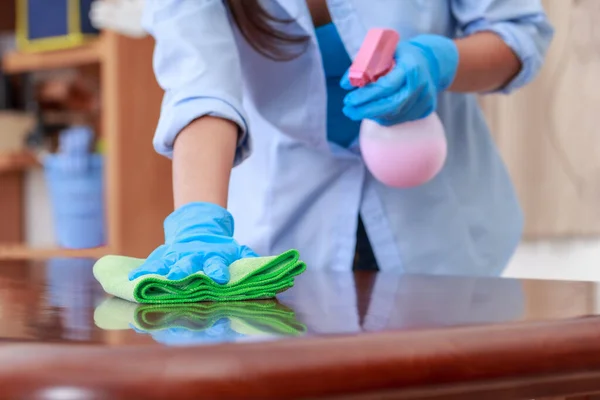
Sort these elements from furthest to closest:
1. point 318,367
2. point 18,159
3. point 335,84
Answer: point 18,159, point 335,84, point 318,367

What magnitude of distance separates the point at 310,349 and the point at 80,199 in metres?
2.06

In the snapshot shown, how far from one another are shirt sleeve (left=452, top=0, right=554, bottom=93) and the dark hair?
259mm

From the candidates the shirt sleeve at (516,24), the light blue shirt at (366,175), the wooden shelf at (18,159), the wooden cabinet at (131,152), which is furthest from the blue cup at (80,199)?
the shirt sleeve at (516,24)

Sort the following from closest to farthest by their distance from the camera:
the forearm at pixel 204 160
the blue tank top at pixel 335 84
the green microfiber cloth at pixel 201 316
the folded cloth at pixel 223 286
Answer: the green microfiber cloth at pixel 201 316, the folded cloth at pixel 223 286, the forearm at pixel 204 160, the blue tank top at pixel 335 84

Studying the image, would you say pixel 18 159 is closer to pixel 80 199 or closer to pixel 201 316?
pixel 80 199

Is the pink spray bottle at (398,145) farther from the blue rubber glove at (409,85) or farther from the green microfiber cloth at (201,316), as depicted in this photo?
the green microfiber cloth at (201,316)

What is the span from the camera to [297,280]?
0.87 metres

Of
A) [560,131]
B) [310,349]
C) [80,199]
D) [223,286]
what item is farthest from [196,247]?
[560,131]

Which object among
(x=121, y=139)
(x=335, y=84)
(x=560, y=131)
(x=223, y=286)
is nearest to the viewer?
(x=223, y=286)

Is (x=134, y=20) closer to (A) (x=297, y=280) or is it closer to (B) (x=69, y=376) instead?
(A) (x=297, y=280)

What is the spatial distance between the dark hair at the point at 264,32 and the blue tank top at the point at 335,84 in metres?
0.09

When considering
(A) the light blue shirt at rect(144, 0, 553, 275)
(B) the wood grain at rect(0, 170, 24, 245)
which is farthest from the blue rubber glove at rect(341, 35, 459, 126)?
(B) the wood grain at rect(0, 170, 24, 245)

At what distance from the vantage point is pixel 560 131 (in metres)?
2.79

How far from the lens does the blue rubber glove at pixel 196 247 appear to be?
0.65 meters
